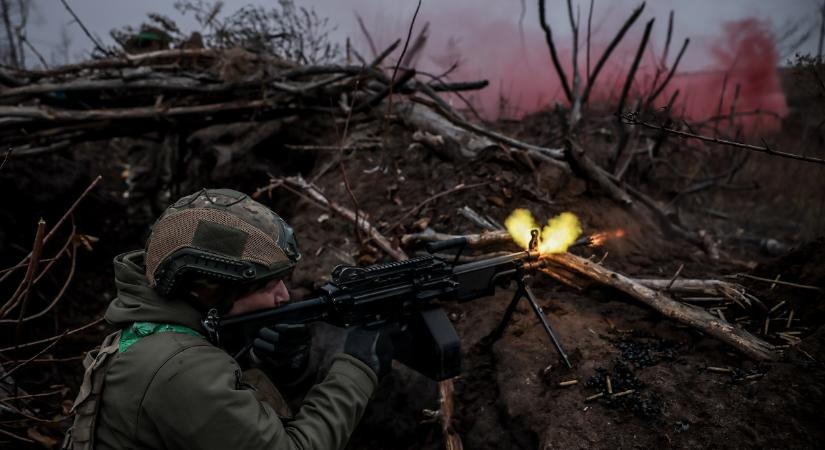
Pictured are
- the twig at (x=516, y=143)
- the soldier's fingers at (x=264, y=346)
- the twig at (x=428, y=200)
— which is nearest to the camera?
the soldier's fingers at (x=264, y=346)

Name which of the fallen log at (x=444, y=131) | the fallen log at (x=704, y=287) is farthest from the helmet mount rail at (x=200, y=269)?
the fallen log at (x=444, y=131)

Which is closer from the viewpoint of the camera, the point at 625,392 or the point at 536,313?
the point at 625,392

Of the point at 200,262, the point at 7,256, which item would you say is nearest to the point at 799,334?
the point at 200,262

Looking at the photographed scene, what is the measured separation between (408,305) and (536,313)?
89 cm

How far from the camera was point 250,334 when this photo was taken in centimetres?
206

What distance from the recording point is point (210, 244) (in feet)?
5.88

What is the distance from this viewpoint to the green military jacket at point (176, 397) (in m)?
1.61

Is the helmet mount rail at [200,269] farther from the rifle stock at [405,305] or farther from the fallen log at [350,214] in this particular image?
the fallen log at [350,214]

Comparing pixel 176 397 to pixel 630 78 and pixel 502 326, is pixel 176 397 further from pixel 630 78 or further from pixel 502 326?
pixel 630 78

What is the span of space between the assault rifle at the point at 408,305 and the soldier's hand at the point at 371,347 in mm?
50

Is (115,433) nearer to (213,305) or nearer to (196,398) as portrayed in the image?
(196,398)

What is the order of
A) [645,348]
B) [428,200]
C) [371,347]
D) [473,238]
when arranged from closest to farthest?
1. [371,347]
2. [645,348]
3. [473,238]
4. [428,200]

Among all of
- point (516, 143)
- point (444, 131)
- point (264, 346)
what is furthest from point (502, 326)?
point (444, 131)

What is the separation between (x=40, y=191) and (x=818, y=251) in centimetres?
737
